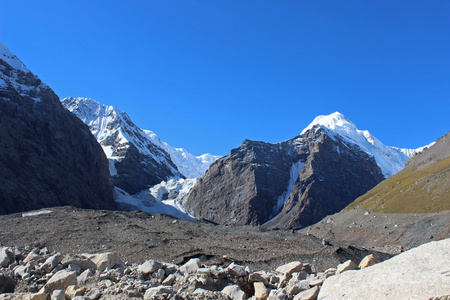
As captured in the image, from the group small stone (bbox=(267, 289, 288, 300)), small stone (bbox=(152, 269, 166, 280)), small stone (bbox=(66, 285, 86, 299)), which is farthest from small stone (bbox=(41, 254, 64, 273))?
small stone (bbox=(267, 289, 288, 300))

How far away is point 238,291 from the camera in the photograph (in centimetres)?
1413

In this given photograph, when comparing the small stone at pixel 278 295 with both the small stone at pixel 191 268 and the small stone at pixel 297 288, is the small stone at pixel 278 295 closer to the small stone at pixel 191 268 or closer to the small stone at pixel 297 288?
the small stone at pixel 297 288

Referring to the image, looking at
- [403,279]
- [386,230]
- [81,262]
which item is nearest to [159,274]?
[81,262]

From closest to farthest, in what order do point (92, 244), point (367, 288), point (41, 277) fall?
point (367, 288) → point (41, 277) → point (92, 244)

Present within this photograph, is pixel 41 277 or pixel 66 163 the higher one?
pixel 66 163

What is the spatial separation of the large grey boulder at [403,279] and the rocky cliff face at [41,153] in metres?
119

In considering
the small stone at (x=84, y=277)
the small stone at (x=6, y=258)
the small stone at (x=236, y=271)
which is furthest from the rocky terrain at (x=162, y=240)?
the small stone at (x=84, y=277)

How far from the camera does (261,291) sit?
14516 millimetres

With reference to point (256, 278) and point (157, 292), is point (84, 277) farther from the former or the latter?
point (256, 278)

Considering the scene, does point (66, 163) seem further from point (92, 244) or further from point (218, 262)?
point (218, 262)

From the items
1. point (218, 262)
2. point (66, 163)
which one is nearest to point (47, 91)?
point (66, 163)

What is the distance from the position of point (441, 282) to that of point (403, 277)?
1.00 m

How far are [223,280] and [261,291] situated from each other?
6.61 feet

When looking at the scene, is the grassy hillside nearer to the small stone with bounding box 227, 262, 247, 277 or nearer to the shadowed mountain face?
the shadowed mountain face
